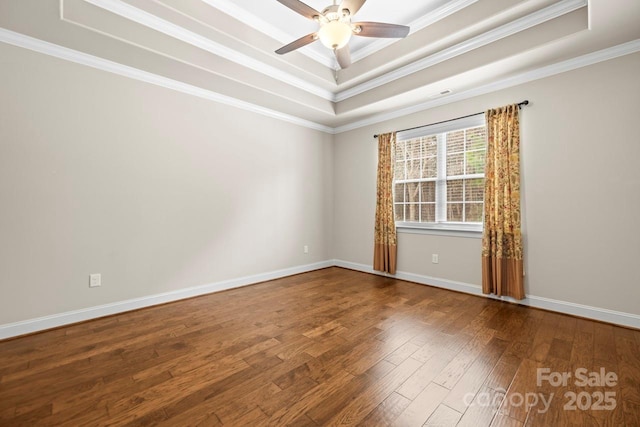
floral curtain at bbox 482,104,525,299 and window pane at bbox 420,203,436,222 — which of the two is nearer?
floral curtain at bbox 482,104,525,299

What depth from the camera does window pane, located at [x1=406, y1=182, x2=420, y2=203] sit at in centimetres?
426

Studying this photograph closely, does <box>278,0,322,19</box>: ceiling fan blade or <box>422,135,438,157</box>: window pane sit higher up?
<box>278,0,322,19</box>: ceiling fan blade

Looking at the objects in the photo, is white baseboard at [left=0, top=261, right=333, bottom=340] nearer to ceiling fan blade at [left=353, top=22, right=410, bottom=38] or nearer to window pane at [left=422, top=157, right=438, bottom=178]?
window pane at [left=422, top=157, right=438, bottom=178]

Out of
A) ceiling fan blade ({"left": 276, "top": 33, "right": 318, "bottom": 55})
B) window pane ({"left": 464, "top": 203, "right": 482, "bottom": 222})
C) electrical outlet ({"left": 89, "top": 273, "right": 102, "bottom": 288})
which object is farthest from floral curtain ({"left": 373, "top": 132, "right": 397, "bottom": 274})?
electrical outlet ({"left": 89, "top": 273, "right": 102, "bottom": 288})

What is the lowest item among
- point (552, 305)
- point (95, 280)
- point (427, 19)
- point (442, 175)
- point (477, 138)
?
point (552, 305)

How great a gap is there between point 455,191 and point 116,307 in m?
4.41

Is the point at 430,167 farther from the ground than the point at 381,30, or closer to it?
closer to it

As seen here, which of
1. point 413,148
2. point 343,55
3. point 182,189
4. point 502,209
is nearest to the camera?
point 343,55

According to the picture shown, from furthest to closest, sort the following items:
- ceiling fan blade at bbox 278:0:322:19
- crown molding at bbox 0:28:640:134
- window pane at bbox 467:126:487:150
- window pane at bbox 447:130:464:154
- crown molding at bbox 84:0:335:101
A: 1. window pane at bbox 447:130:464:154
2. window pane at bbox 467:126:487:150
3. crown molding at bbox 0:28:640:134
4. crown molding at bbox 84:0:335:101
5. ceiling fan blade at bbox 278:0:322:19

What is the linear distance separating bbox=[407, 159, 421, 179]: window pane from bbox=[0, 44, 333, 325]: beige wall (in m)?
2.12

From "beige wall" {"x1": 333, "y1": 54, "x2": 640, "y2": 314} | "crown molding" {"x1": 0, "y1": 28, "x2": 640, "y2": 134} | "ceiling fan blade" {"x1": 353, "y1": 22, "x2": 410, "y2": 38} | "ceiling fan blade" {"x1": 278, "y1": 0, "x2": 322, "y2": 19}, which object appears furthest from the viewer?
"beige wall" {"x1": 333, "y1": 54, "x2": 640, "y2": 314}

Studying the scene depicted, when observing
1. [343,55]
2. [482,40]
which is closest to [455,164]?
[482,40]

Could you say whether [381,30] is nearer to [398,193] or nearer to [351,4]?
[351,4]

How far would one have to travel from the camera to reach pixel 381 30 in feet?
7.72
